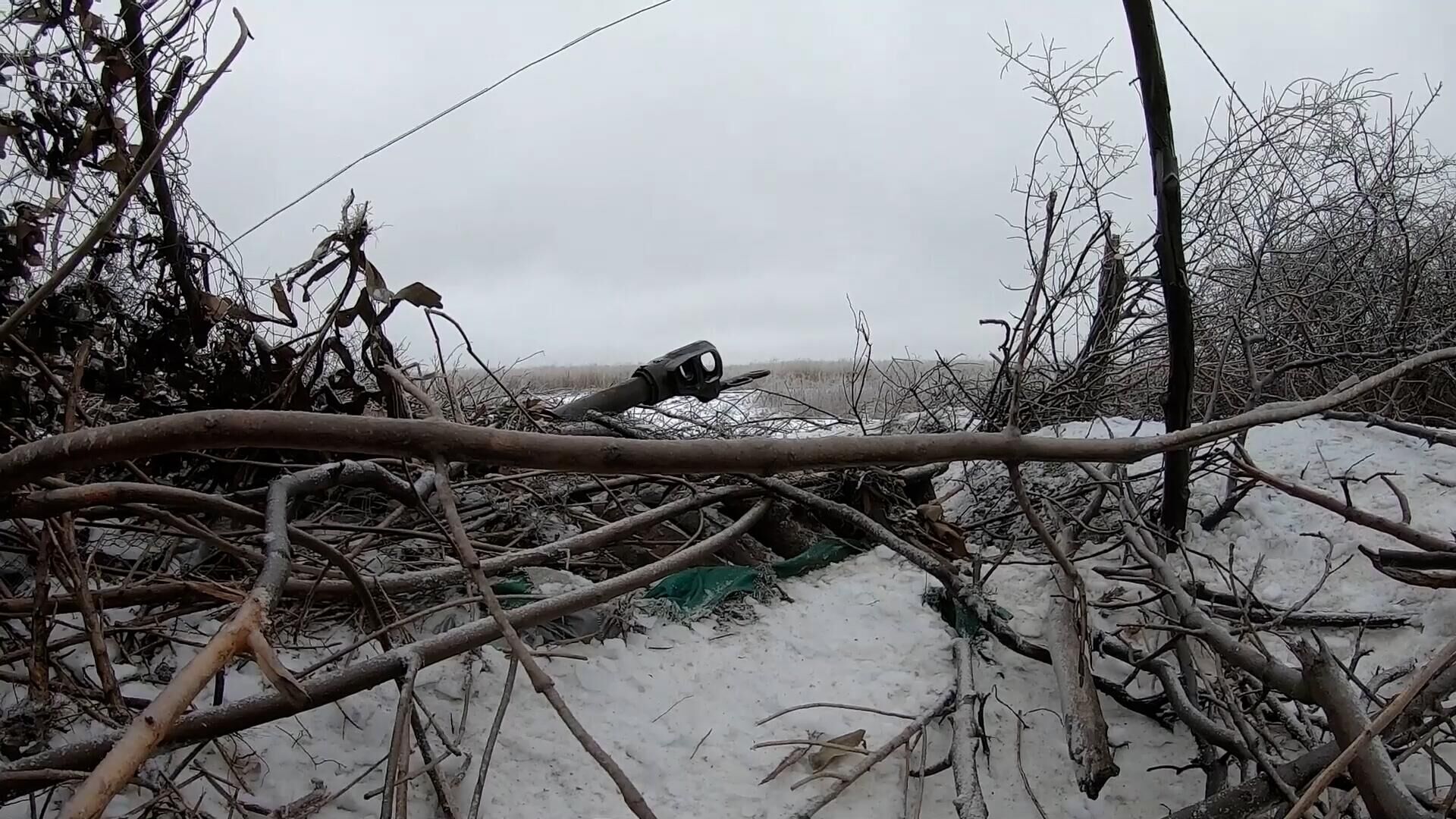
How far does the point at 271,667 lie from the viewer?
0.77 metres

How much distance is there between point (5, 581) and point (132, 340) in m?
0.96

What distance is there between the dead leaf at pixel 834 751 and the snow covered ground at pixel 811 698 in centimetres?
4

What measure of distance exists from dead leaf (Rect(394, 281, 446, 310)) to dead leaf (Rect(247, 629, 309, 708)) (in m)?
1.18

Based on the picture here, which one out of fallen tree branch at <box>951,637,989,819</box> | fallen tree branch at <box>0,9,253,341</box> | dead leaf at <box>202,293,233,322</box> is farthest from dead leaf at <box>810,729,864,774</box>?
dead leaf at <box>202,293,233,322</box>

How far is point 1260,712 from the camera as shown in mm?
2105

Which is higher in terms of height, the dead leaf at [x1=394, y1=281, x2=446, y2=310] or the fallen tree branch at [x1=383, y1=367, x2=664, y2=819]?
the dead leaf at [x1=394, y1=281, x2=446, y2=310]

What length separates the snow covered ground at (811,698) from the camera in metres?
2.05

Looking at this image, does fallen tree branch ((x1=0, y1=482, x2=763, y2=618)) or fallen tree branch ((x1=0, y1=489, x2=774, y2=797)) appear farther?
fallen tree branch ((x1=0, y1=489, x2=774, y2=797))

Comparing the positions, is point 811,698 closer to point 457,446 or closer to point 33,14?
point 457,446

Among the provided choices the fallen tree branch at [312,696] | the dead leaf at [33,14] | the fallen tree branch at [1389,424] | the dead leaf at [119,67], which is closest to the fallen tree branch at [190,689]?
the fallen tree branch at [312,696]

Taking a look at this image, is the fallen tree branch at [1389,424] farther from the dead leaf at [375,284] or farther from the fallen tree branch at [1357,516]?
the dead leaf at [375,284]

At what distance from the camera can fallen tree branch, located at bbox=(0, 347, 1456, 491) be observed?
958 millimetres

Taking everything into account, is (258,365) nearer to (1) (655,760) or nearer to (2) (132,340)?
(2) (132,340)

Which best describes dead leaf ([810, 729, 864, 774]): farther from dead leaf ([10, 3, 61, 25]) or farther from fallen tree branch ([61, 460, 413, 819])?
dead leaf ([10, 3, 61, 25])
